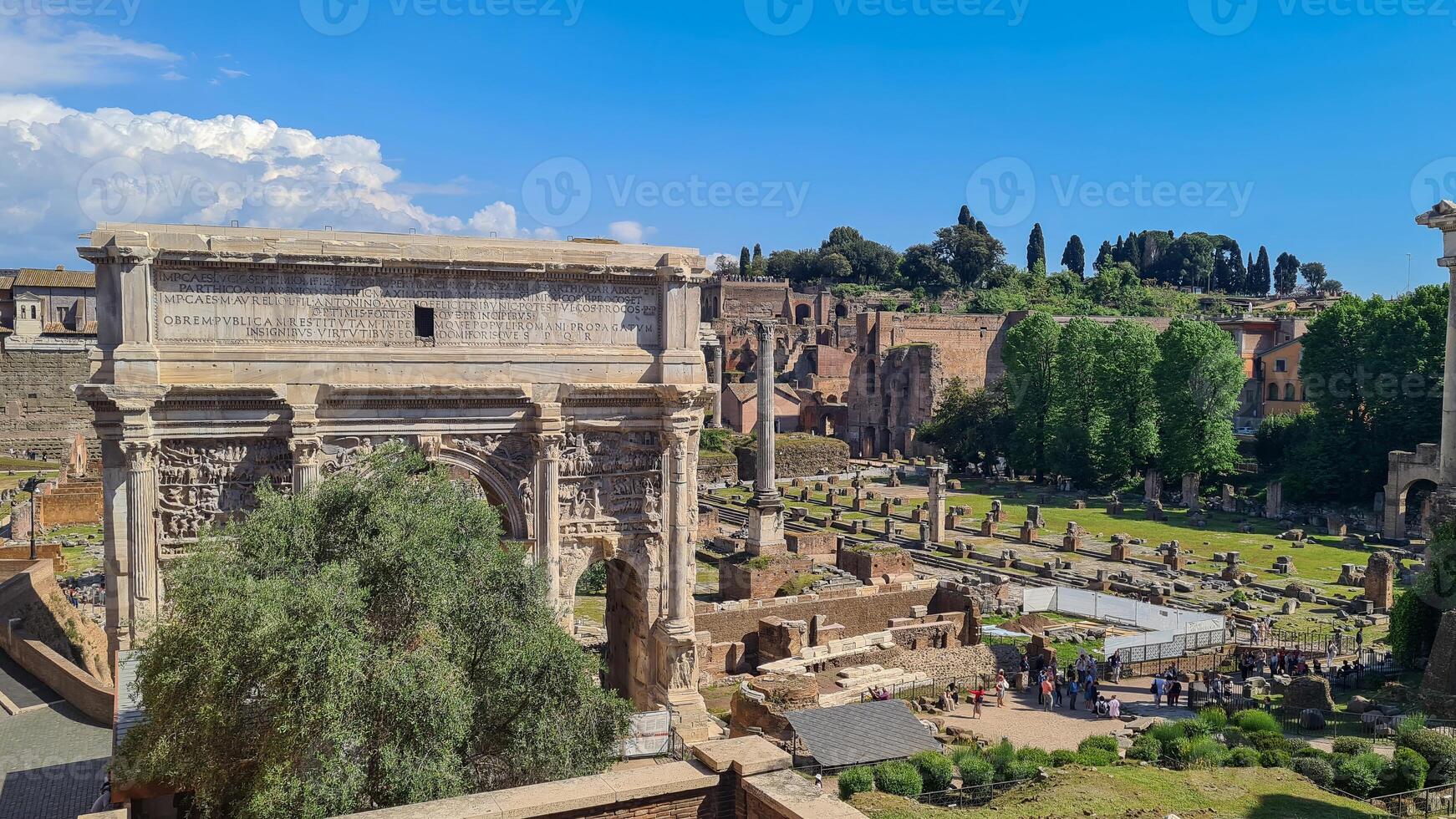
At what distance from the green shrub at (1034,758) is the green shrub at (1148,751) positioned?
141 cm

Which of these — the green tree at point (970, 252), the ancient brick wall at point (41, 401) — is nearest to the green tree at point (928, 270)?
the green tree at point (970, 252)

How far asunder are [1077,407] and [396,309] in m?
49.7

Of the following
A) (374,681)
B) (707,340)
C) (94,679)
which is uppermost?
(707,340)

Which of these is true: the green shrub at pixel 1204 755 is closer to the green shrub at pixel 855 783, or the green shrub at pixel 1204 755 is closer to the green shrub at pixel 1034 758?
the green shrub at pixel 1034 758

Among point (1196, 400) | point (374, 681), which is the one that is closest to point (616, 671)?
point (374, 681)

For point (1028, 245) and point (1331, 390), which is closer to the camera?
point (1331, 390)

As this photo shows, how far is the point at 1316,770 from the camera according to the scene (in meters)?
14.4

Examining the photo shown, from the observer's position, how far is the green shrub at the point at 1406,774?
14.2 meters

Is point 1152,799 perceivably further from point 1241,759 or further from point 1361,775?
point 1361,775

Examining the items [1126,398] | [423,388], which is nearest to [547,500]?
[423,388]

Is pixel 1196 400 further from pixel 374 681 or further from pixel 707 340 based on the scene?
pixel 374 681

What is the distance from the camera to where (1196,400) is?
5375 centimetres

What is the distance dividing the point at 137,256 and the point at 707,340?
9.83 meters

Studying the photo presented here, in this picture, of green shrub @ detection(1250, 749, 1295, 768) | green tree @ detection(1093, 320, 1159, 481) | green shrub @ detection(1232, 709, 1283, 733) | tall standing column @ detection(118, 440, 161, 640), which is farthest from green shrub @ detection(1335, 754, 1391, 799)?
green tree @ detection(1093, 320, 1159, 481)
